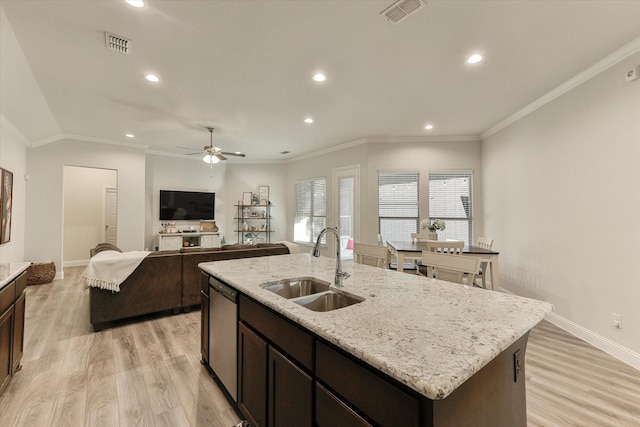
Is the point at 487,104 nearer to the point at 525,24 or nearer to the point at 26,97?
the point at 525,24

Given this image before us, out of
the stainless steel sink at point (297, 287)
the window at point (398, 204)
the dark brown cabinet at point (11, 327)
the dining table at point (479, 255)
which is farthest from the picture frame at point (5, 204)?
the window at point (398, 204)

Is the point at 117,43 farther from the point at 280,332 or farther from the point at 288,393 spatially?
the point at 288,393

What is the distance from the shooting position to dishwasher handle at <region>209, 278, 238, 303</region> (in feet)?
6.00

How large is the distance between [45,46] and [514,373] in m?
4.14

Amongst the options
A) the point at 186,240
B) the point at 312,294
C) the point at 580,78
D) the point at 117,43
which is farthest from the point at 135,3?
the point at 186,240

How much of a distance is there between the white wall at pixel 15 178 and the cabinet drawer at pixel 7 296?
3.15m

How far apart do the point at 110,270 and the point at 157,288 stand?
0.55m

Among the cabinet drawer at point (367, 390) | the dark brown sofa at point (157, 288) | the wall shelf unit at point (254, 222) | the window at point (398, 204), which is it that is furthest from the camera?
the wall shelf unit at point (254, 222)

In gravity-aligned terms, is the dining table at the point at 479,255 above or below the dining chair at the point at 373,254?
below

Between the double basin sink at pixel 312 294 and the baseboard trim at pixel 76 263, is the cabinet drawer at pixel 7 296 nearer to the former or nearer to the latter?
the double basin sink at pixel 312 294

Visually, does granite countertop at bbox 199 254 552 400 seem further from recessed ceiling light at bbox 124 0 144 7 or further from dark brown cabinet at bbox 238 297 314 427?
recessed ceiling light at bbox 124 0 144 7

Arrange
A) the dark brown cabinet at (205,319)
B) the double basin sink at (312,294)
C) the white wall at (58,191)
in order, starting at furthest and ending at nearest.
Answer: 1. the white wall at (58,191)
2. the dark brown cabinet at (205,319)
3. the double basin sink at (312,294)

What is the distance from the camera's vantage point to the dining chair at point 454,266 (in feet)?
6.56

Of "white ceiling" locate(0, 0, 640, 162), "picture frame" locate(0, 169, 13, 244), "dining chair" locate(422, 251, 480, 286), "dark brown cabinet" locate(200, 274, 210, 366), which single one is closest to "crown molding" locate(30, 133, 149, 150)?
"white ceiling" locate(0, 0, 640, 162)
